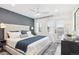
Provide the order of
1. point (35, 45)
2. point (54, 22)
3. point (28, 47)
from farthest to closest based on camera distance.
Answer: point (54, 22)
point (35, 45)
point (28, 47)

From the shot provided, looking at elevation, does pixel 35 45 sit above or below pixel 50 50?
above

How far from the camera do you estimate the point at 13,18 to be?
179cm


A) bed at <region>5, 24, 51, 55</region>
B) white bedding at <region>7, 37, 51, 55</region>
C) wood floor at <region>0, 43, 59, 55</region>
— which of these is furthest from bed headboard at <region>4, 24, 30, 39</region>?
wood floor at <region>0, 43, 59, 55</region>

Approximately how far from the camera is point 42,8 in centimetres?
175

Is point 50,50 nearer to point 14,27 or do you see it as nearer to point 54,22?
point 54,22

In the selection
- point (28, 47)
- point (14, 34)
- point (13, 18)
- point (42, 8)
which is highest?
point (42, 8)

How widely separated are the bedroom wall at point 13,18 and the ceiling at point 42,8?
0.08 metres

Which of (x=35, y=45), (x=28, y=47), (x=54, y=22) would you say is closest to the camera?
(x=28, y=47)

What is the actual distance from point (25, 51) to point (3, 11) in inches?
35.2

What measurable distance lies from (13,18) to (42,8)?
2.09 ft

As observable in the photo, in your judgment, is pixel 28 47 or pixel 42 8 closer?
pixel 28 47

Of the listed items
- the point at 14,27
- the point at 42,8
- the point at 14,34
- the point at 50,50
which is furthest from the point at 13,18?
the point at 50,50

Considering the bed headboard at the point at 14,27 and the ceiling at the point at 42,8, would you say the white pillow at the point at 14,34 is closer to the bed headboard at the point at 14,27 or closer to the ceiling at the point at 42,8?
the bed headboard at the point at 14,27

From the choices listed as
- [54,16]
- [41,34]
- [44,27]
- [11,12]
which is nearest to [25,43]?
[41,34]
